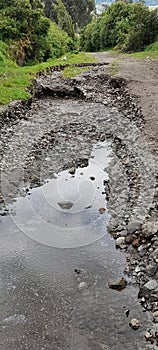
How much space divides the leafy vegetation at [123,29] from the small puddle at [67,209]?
35.8 metres

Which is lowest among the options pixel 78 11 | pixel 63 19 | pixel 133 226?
pixel 133 226

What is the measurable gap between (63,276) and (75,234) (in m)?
1.72

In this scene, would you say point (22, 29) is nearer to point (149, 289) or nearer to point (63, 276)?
point (63, 276)

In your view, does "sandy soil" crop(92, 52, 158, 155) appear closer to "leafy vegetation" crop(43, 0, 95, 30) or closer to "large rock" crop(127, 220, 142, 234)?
"large rock" crop(127, 220, 142, 234)

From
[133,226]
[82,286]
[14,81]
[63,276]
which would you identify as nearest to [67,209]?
[133,226]

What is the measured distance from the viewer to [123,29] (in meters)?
54.2

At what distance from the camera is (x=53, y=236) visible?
9672mm

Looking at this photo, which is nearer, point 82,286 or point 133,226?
point 82,286

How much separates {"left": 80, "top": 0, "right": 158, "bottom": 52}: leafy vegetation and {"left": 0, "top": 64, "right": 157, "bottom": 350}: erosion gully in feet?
98.5

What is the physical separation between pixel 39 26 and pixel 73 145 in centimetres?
2619

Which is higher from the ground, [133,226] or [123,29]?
[123,29]

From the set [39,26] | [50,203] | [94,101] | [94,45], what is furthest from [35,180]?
[94,45]

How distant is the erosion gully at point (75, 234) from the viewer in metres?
6.89

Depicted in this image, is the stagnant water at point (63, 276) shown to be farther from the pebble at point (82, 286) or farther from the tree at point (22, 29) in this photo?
the tree at point (22, 29)
